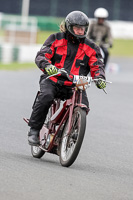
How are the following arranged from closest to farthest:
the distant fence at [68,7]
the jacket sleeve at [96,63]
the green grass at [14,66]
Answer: the jacket sleeve at [96,63] → the green grass at [14,66] → the distant fence at [68,7]

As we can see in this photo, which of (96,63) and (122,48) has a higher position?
(96,63)

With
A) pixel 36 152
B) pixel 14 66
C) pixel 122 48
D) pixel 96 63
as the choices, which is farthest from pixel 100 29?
pixel 122 48

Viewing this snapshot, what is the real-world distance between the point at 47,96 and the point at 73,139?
0.56 meters

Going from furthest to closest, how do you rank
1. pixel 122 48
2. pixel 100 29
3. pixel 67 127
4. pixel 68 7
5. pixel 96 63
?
pixel 68 7 → pixel 122 48 → pixel 100 29 → pixel 96 63 → pixel 67 127

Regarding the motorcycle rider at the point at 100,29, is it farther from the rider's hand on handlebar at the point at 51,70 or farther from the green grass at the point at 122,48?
the green grass at the point at 122,48

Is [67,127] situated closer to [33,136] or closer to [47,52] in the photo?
[33,136]

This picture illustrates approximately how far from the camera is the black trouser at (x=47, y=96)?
7422mm

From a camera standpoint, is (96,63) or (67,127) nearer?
(67,127)

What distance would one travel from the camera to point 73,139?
23.5 feet

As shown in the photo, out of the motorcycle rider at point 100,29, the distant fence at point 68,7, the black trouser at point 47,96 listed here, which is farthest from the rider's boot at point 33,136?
the distant fence at point 68,7

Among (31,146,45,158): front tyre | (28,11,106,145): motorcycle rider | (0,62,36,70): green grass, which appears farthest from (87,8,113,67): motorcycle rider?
(28,11,106,145): motorcycle rider

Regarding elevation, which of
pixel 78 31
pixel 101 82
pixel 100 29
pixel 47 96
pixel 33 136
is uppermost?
pixel 78 31

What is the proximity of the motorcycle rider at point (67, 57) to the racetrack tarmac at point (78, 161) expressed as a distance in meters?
0.71

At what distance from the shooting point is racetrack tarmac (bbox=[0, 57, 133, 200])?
595 centimetres
